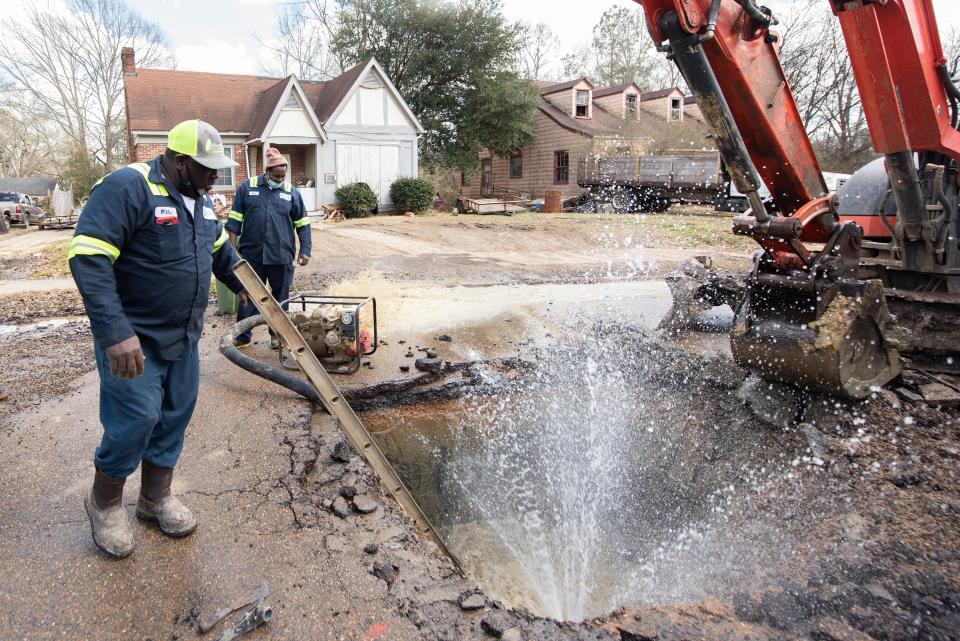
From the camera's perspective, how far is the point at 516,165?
1270 inches

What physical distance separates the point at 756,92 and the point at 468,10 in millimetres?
25530

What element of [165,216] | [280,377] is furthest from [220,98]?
[165,216]

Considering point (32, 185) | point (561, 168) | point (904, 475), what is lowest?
point (904, 475)

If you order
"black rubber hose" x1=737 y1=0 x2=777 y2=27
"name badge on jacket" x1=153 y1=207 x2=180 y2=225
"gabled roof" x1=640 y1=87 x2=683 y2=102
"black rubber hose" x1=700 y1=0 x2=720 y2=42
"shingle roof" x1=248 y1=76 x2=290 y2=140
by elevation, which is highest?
"gabled roof" x1=640 y1=87 x2=683 y2=102

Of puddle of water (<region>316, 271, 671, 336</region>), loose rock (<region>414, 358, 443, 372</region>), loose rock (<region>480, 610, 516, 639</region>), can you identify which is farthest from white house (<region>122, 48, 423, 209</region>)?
loose rock (<region>480, 610, 516, 639</region>)

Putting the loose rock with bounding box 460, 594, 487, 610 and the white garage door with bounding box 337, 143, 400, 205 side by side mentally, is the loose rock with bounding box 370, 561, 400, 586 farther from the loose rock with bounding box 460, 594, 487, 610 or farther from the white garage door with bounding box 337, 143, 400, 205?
the white garage door with bounding box 337, 143, 400, 205

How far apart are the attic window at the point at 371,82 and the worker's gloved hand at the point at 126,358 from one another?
22.4m

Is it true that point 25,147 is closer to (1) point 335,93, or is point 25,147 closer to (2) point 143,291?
(1) point 335,93

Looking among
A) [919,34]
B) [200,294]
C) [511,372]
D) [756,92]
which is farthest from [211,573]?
[919,34]

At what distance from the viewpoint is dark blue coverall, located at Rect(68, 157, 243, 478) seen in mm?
2682

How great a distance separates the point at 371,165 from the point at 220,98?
6.61 meters

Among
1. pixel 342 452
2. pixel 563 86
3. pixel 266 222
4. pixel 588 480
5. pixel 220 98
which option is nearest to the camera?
pixel 342 452

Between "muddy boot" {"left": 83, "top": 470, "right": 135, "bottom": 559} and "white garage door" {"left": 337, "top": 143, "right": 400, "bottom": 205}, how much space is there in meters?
20.8

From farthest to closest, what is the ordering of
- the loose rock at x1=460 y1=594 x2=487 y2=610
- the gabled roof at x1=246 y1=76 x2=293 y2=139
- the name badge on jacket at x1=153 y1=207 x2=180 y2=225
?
the gabled roof at x1=246 y1=76 x2=293 y2=139, the name badge on jacket at x1=153 y1=207 x2=180 y2=225, the loose rock at x1=460 y1=594 x2=487 y2=610
